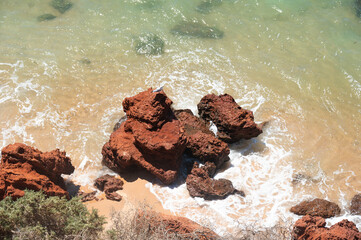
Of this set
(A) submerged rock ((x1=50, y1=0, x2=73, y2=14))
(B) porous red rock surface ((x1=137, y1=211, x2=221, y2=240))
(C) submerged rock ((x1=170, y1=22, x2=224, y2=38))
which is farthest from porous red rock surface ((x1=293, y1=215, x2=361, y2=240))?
(A) submerged rock ((x1=50, y1=0, x2=73, y2=14))

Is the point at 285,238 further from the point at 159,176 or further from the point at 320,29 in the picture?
the point at 320,29

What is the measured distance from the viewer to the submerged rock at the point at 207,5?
13.5 m

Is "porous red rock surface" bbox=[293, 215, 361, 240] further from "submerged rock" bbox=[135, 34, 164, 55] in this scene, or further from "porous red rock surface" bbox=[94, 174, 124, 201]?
"submerged rock" bbox=[135, 34, 164, 55]

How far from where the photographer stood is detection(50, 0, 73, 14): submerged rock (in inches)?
527

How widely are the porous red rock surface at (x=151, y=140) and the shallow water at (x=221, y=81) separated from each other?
0.64 meters

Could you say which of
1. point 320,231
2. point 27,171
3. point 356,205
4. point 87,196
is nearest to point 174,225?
point 87,196

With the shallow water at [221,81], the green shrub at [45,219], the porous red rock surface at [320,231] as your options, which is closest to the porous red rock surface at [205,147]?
the shallow water at [221,81]

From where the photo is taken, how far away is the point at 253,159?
868 cm

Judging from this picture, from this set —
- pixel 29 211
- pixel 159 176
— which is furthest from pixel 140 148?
pixel 29 211

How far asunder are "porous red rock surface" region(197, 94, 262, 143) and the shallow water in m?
0.54

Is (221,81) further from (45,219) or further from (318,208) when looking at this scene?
(45,219)

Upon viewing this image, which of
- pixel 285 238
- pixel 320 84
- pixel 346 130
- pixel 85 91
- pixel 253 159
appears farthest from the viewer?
pixel 320 84

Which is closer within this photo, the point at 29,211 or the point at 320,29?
the point at 29,211

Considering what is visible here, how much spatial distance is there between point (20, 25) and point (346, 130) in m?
12.4
